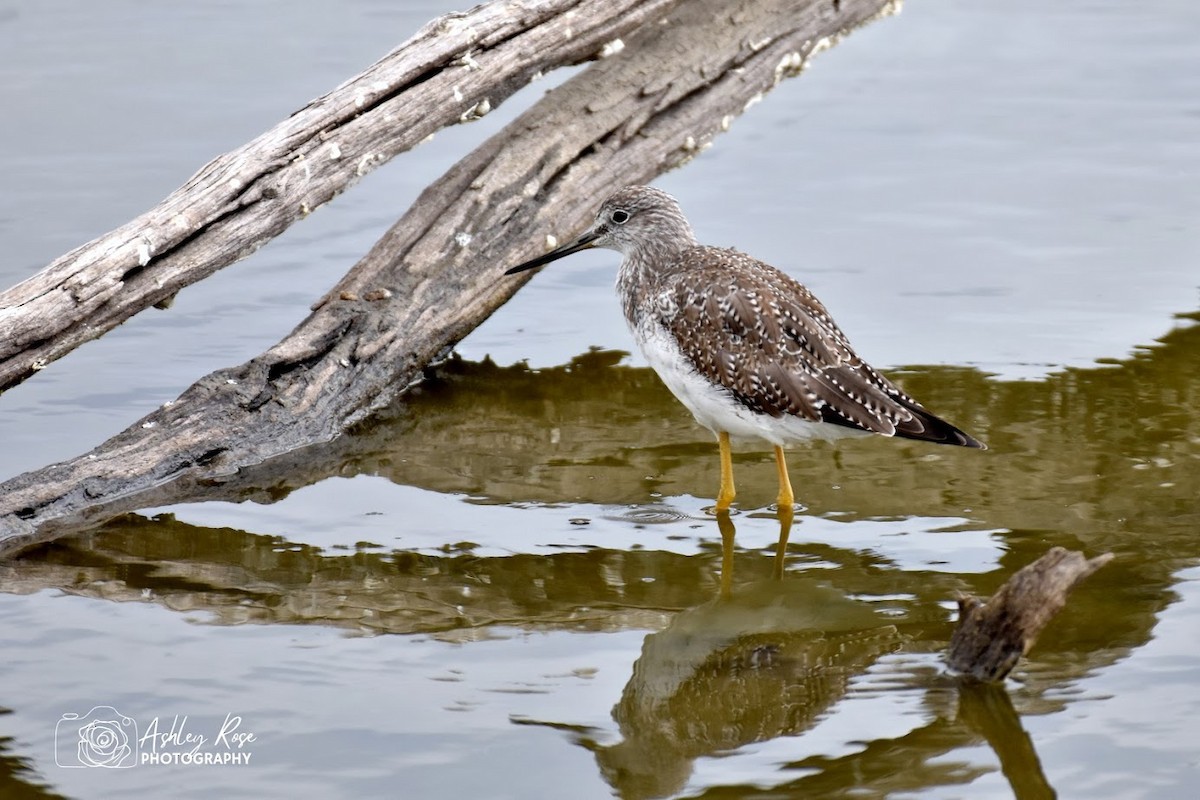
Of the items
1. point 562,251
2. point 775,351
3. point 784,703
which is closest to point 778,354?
point 775,351

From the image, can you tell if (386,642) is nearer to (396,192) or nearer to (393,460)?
(393,460)

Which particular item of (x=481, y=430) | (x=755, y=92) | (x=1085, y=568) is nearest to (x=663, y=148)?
(x=755, y=92)

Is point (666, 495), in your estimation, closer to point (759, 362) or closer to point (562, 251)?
point (759, 362)

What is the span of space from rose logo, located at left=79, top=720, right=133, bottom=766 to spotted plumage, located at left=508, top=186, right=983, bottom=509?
10.2 feet

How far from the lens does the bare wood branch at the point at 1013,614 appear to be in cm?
573

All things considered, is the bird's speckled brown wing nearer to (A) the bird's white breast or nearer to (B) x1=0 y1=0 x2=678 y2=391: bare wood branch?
(A) the bird's white breast

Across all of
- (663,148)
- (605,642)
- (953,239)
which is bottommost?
(605,642)

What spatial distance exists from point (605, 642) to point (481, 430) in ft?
7.73

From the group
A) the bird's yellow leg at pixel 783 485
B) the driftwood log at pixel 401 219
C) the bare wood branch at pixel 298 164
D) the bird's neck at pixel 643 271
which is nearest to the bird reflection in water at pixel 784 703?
the bird's yellow leg at pixel 783 485

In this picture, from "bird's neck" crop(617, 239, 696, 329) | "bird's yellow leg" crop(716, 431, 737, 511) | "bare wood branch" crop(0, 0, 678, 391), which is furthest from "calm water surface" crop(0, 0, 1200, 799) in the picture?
"bare wood branch" crop(0, 0, 678, 391)

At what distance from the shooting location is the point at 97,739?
5.91 meters

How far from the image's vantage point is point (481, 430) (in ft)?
28.8

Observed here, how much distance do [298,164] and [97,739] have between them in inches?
123

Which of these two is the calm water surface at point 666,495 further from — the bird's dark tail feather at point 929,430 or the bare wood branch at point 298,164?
the bare wood branch at point 298,164
